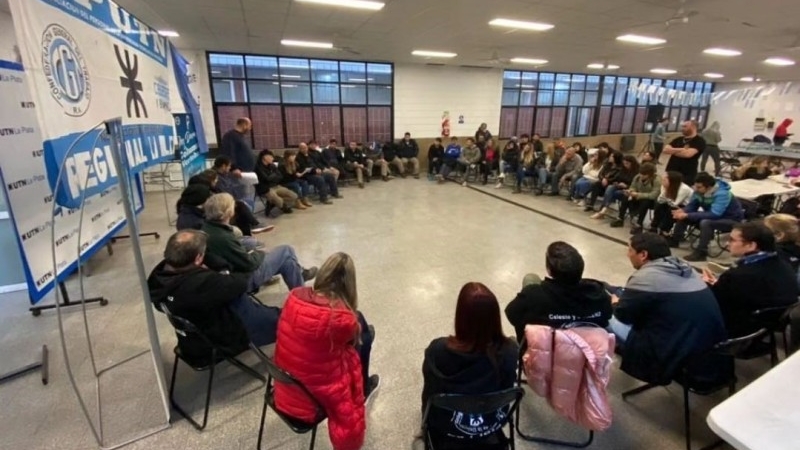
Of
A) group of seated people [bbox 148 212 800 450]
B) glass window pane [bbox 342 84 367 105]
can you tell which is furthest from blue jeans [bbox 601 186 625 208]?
glass window pane [bbox 342 84 367 105]

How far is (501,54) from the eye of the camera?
7.45 meters

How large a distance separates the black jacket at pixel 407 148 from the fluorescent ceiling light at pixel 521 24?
3773 millimetres

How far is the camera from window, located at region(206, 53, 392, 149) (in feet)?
25.0

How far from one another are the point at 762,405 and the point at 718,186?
386cm

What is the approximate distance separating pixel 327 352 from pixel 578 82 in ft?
42.3

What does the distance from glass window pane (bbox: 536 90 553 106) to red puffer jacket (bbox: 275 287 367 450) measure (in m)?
11.4

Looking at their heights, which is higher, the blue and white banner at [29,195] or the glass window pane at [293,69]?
the glass window pane at [293,69]

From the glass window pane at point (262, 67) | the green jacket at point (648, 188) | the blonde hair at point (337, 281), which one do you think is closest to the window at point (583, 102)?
the green jacket at point (648, 188)

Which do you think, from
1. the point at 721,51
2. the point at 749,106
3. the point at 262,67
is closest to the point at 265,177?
the point at 262,67

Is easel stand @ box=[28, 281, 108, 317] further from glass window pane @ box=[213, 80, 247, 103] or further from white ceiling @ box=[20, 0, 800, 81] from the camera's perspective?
glass window pane @ box=[213, 80, 247, 103]

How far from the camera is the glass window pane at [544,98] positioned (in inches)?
436

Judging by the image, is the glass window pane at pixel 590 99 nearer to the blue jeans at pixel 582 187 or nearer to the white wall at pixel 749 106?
the white wall at pixel 749 106

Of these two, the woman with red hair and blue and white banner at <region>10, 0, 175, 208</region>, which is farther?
blue and white banner at <region>10, 0, 175, 208</region>

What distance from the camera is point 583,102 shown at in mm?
12000
